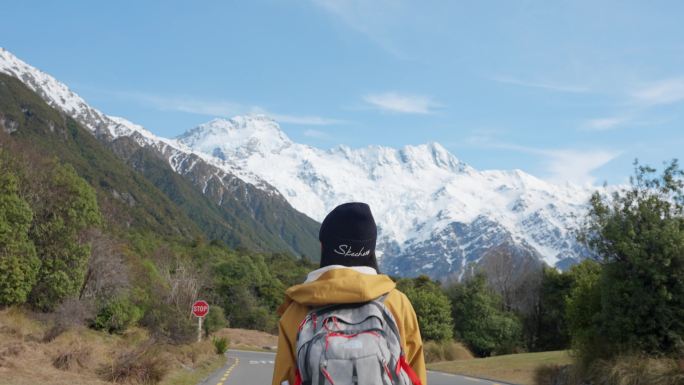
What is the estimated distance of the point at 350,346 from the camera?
2.96 metres

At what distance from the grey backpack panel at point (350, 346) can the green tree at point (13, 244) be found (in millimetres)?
29222

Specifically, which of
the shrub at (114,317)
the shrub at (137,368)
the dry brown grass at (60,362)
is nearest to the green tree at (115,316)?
the shrub at (114,317)

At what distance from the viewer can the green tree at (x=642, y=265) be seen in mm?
18547

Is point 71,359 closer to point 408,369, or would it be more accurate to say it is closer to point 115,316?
point 408,369

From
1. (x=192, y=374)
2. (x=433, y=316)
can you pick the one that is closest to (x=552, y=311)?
(x=433, y=316)

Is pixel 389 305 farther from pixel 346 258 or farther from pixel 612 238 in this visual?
pixel 612 238

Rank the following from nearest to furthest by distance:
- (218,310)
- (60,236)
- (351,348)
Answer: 1. (351,348)
2. (60,236)
3. (218,310)

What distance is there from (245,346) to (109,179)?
5516 inches

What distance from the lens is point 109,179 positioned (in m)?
187

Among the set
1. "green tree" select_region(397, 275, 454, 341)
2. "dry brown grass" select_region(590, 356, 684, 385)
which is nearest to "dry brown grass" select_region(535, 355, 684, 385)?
"dry brown grass" select_region(590, 356, 684, 385)

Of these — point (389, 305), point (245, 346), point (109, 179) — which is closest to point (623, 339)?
point (389, 305)

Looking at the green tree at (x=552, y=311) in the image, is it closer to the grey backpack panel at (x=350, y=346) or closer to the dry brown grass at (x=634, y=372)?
the dry brown grass at (x=634, y=372)

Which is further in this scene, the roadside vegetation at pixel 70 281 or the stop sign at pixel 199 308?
the stop sign at pixel 199 308

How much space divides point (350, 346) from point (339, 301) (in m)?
0.21
